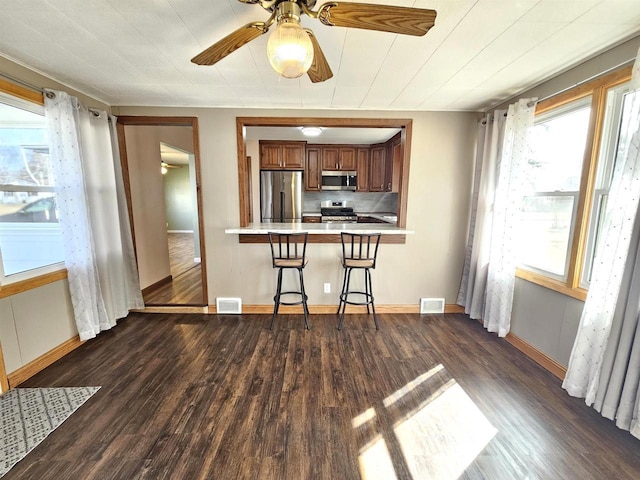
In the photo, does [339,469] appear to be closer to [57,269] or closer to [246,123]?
[57,269]

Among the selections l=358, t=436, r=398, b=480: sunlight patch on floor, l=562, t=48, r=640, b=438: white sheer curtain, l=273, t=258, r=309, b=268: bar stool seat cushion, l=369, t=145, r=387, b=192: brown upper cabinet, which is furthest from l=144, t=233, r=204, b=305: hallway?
l=369, t=145, r=387, b=192: brown upper cabinet

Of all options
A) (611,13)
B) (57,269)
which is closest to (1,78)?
(57,269)

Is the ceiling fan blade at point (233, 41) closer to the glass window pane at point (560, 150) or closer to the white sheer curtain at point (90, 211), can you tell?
the white sheer curtain at point (90, 211)

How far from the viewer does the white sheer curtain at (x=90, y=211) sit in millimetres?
2352

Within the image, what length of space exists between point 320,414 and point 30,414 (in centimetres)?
185

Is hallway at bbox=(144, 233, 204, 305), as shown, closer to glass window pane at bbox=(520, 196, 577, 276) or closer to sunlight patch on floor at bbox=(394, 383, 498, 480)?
sunlight patch on floor at bbox=(394, 383, 498, 480)

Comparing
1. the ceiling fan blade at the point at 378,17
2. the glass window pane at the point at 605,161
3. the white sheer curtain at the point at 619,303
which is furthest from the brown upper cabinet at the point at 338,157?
the ceiling fan blade at the point at 378,17

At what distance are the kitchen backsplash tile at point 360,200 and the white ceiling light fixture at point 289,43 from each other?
482cm

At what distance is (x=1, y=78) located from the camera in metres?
1.95

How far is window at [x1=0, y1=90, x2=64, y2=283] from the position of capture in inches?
81.7

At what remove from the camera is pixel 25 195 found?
223 centimetres

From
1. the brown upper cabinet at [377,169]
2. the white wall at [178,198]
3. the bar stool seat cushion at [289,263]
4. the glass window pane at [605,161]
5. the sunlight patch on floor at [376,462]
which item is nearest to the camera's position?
the sunlight patch on floor at [376,462]

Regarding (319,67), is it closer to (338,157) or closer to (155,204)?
(155,204)

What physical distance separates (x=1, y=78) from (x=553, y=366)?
15.3 ft
